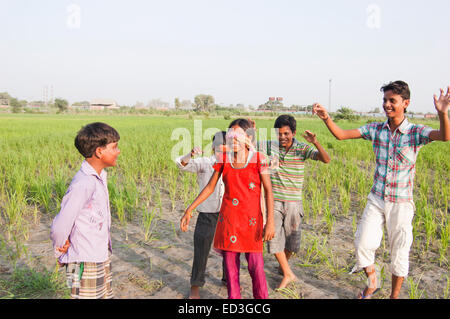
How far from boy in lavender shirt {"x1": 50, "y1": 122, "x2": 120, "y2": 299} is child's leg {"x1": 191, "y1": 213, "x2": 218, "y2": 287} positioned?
1.98 ft

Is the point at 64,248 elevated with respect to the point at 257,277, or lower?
elevated

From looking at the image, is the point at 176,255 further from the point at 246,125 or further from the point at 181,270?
the point at 246,125

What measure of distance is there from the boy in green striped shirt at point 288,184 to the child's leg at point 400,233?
529 mm

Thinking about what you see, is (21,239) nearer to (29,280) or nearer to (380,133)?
(29,280)

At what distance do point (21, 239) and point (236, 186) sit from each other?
2253mm

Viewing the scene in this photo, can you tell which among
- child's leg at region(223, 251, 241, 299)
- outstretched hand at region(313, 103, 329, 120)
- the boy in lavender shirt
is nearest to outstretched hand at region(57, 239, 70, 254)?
the boy in lavender shirt

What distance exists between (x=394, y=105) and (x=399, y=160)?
333 millimetres

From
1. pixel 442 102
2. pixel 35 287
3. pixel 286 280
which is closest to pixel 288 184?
pixel 286 280

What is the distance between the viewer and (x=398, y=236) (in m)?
1.89

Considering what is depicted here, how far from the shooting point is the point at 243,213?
1790 millimetres

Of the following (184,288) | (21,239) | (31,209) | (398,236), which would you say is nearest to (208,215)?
(184,288)

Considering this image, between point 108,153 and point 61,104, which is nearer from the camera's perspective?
point 108,153

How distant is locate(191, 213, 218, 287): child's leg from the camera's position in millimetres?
2016

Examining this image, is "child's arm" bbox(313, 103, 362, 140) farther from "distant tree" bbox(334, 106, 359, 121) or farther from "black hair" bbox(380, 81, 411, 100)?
"distant tree" bbox(334, 106, 359, 121)
